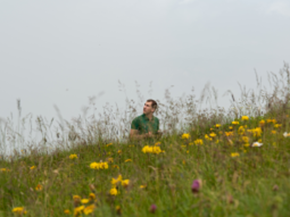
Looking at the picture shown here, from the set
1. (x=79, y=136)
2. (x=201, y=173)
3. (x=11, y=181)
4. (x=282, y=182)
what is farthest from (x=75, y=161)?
(x=282, y=182)

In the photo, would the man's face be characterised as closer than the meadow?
No

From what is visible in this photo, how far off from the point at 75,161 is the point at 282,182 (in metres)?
2.90

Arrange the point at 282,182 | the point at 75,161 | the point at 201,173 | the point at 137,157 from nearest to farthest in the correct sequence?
the point at 282,182 < the point at 201,173 < the point at 137,157 < the point at 75,161

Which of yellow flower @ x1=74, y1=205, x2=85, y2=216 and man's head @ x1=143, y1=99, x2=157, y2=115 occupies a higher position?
man's head @ x1=143, y1=99, x2=157, y2=115

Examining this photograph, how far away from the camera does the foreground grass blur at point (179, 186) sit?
64.6 inches

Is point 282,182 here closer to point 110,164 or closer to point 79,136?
point 110,164

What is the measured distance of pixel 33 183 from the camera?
10.3 feet

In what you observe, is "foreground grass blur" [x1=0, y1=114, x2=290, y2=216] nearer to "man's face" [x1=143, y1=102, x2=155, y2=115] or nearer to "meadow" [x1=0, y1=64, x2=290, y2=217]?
"meadow" [x1=0, y1=64, x2=290, y2=217]

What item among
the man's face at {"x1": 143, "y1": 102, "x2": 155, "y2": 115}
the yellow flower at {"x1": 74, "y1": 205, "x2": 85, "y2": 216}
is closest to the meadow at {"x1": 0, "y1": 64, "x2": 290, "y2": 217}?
the yellow flower at {"x1": 74, "y1": 205, "x2": 85, "y2": 216}

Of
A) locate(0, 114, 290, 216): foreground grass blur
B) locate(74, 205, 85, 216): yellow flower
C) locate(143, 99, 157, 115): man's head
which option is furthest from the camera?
locate(143, 99, 157, 115): man's head

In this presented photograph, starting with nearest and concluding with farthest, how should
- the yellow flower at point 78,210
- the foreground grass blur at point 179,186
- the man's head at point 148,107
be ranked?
the foreground grass blur at point 179,186 < the yellow flower at point 78,210 < the man's head at point 148,107

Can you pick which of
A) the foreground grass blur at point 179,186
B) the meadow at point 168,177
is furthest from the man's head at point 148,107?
the foreground grass blur at point 179,186

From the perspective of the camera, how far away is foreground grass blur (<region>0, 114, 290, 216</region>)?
164 cm

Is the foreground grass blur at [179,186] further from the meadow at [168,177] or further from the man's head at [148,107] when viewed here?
the man's head at [148,107]
